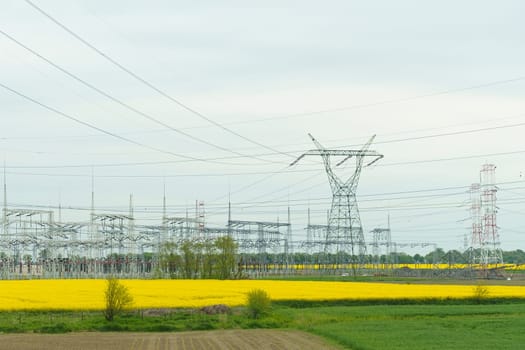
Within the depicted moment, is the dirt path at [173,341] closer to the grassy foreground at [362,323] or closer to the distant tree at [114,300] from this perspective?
the grassy foreground at [362,323]

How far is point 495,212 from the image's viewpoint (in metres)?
101

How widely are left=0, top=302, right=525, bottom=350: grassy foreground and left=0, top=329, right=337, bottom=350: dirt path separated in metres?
1.49

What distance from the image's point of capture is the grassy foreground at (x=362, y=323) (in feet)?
100

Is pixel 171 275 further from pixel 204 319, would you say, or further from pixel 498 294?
pixel 204 319

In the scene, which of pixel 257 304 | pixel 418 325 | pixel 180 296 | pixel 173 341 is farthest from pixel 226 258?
pixel 173 341

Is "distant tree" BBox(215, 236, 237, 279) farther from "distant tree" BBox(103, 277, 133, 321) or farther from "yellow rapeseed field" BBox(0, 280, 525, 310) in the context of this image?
"distant tree" BBox(103, 277, 133, 321)

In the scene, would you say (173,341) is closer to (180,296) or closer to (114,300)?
(114,300)

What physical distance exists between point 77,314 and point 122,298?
4381 millimetres

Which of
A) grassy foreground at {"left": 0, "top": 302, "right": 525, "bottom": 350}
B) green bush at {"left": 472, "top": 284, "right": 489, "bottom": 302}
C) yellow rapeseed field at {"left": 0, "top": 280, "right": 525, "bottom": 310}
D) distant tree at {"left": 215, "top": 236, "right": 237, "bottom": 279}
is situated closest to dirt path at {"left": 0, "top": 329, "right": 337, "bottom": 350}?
grassy foreground at {"left": 0, "top": 302, "right": 525, "bottom": 350}

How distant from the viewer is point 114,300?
40469 millimetres

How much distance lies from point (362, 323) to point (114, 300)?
39.9ft

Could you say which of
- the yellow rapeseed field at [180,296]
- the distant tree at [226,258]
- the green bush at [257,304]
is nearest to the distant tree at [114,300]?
the yellow rapeseed field at [180,296]

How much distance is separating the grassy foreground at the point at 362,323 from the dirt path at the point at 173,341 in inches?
58.5

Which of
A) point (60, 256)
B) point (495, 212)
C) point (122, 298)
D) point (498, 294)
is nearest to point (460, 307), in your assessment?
point (498, 294)
